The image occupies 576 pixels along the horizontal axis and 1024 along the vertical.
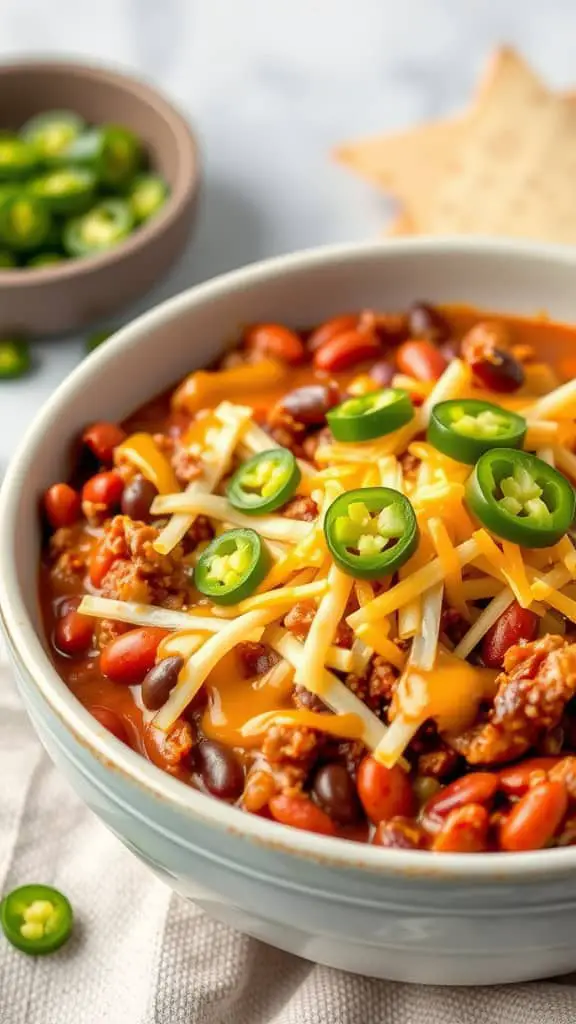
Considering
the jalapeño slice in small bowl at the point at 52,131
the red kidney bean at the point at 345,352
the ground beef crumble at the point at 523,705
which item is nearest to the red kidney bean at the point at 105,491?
the red kidney bean at the point at 345,352

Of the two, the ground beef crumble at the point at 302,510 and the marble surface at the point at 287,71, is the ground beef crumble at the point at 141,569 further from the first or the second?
the marble surface at the point at 287,71

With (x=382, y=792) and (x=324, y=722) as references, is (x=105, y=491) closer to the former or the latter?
(x=324, y=722)

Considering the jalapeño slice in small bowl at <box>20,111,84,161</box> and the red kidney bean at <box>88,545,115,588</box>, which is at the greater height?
the red kidney bean at <box>88,545,115,588</box>

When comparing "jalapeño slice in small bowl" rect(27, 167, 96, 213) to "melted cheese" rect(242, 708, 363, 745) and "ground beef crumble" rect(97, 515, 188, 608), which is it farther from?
"melted cheese" rect(242, 708, 363, 745)

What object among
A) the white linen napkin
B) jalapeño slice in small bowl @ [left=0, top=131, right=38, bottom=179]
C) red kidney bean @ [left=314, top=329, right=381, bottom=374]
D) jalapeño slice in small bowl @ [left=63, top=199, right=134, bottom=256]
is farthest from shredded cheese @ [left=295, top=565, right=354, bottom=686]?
jalapeño slice in small bowl @ [left=0, top=131, right=38, bottom=179]

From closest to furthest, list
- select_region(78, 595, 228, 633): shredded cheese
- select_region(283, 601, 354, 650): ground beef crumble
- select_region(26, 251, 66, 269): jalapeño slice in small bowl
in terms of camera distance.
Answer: select_region(283, 601, 354, 650): ground beef crumble
select_region(78, 595, 228, 633): shredded cheese
select_region(26, 251, 66, 269): jalapeño slice in small bowl

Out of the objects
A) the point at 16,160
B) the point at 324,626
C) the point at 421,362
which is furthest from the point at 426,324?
the point at 16,160

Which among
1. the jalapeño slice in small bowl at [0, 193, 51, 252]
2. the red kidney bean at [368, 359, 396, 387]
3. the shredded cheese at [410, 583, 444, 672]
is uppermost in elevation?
the shredded cheese at [410, 583, 444, 672]
